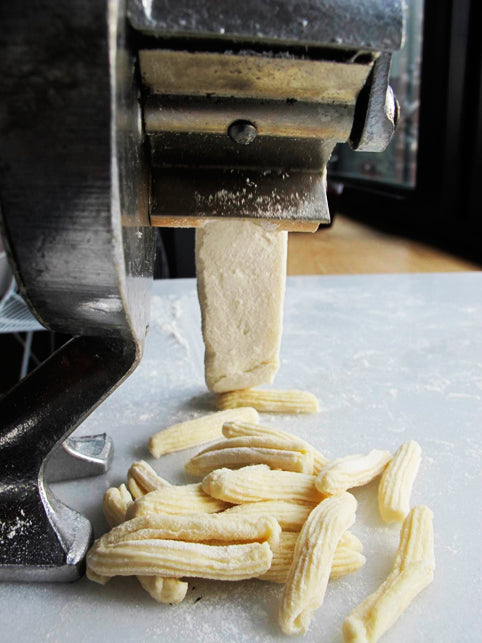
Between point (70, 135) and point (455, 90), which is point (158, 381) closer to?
point (70, 135)

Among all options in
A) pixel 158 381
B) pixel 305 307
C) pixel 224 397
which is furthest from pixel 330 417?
pixel 305 307

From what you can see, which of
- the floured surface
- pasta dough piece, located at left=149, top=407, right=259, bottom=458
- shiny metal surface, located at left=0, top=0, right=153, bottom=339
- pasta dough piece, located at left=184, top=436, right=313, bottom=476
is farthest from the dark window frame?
shiny metal surface, located at left=0, top=0, right=153, bottom=339

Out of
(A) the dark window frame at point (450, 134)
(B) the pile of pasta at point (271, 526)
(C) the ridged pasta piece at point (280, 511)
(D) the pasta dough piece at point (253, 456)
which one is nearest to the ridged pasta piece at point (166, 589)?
(B) the pile of pasta at point (271, 526)

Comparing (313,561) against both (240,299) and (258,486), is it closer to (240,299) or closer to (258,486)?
(258,486)

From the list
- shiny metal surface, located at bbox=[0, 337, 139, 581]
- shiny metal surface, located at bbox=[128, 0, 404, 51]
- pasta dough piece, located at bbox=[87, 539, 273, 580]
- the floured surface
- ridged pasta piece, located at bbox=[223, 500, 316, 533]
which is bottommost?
the floured surface

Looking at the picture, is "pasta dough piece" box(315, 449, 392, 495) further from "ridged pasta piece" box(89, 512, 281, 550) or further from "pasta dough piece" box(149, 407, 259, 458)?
"pasta dough piece" box(149, 407, 259, 458)

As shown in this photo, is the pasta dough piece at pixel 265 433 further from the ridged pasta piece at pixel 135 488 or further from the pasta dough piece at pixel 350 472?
the ridged pasta piece at pixel 135 488
